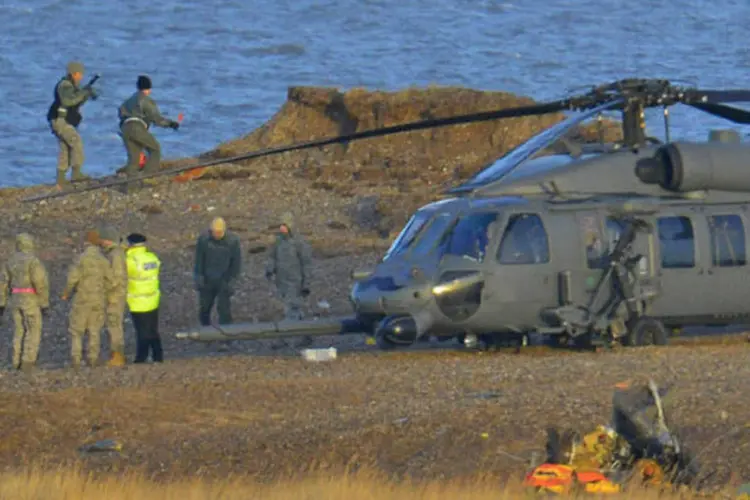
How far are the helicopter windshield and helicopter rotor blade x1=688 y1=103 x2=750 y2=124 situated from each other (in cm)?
93

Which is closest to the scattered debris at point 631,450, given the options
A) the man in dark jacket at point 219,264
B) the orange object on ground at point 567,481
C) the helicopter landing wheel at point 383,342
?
the orange object on ground at point 567,481

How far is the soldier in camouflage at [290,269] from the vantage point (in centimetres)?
2231

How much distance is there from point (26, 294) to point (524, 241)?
4778 millimetres

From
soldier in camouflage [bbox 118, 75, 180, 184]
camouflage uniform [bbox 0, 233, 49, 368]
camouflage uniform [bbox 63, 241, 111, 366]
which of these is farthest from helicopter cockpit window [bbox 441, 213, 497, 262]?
soldier in camouflage [bbox 118, 75, 180, 184]

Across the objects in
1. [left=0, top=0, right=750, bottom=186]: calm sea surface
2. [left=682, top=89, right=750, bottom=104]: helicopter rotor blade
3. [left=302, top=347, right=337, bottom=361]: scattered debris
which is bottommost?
[left=302, top=347, right=337, bottom=361]: scattered debris

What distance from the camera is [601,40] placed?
7531 centimetres

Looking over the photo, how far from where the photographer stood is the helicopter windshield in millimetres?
20188

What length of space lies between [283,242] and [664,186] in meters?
4.12

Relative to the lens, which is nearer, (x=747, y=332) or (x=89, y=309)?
(x=89, y=309)

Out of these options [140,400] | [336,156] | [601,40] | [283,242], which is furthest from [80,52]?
[140,400]

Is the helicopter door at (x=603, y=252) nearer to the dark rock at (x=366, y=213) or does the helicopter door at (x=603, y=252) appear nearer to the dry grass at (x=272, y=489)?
the dry grass at (x=272, y=489)

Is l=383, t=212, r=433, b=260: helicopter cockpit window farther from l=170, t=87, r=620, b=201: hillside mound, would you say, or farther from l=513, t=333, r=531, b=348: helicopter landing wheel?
l=170, t=87, r=620, b=201: hillside mound

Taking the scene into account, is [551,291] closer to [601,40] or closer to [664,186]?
[664,186]

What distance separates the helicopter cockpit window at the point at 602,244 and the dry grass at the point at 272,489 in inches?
252
